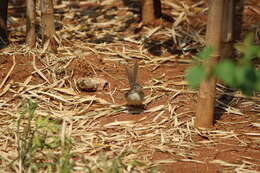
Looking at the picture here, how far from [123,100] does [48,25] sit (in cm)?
142

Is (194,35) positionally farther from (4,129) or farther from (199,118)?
(4,129)

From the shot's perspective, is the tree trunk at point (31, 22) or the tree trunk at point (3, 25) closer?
the tree trunk at point (31, 22)

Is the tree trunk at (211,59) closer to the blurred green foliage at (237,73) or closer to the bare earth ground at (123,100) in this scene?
the bare earth ground at (123,100)

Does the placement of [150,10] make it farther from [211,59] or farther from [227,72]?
[227,72]

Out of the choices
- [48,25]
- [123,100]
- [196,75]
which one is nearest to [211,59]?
[123,100]

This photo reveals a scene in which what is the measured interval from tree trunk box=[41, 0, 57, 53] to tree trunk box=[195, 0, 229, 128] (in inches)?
85.4

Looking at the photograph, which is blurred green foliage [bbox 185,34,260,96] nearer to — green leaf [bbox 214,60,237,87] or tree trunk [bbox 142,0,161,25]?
green leaf [bbox 214,60,237,87]

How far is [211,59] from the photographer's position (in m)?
3.71

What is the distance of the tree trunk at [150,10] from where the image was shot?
20.9 ft

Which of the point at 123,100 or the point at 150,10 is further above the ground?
the point at 150,10

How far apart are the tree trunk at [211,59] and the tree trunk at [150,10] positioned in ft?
8.74

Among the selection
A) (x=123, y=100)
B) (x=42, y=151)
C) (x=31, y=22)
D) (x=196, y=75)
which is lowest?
(x=42, y=151)

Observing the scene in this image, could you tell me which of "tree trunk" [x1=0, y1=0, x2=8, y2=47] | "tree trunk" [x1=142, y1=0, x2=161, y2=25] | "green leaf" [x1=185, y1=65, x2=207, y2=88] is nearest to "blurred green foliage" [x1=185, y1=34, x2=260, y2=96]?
"green leaf" [x1=185, y1=65, x2=207, y2=88]

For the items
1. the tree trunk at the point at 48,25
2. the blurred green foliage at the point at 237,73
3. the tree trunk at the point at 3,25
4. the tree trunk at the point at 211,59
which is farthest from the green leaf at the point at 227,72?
the tree trunk at the point at 3,25
